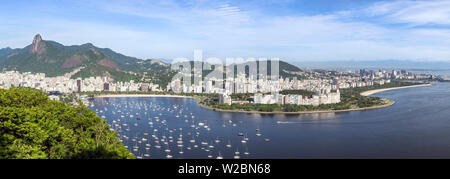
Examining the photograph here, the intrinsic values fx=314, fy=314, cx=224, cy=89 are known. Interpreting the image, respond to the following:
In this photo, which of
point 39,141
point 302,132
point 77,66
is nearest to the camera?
point 39,141

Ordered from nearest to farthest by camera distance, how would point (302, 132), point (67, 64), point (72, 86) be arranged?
point (302, 132) < point (72, 86) < point (67, 64)

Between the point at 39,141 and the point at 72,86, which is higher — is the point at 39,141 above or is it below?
below

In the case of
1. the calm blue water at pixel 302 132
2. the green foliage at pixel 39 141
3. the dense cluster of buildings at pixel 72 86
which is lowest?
the calm blue water at pixel 302 132

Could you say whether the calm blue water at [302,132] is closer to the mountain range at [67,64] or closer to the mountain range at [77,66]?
the mountain range at [77,66]

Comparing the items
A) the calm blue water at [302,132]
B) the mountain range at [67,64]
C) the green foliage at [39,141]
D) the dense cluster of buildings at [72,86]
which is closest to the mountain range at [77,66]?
the mountain range at [67,64]

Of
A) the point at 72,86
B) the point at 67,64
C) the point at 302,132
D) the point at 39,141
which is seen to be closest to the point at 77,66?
the point at 67,64

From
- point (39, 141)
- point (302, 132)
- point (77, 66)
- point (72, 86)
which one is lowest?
point (302, 132)

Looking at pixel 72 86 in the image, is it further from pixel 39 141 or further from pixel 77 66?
pixel 39 141

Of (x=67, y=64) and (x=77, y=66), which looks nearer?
(x=77, y=66)
